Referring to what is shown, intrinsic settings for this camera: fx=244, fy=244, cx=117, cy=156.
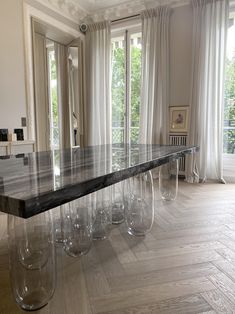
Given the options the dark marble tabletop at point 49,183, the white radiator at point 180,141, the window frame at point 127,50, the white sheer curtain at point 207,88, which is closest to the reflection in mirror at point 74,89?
the window frame at point 127,50

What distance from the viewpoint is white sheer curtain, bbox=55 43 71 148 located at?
489cm

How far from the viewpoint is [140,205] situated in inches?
91.2

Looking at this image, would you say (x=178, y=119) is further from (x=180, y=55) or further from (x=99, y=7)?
(x=99, y=7)

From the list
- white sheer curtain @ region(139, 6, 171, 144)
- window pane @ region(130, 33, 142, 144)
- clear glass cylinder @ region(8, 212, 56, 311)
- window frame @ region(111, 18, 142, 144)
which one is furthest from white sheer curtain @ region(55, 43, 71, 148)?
clear glass cylinder @ region(8, 212, 56, 311)

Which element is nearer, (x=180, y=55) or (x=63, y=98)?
(x=180, y=55)

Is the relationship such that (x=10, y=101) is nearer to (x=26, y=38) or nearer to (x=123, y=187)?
(x=26, y=38)

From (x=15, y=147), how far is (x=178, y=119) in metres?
2.57

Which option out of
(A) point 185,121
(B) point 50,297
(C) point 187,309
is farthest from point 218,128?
(B) point 50,297

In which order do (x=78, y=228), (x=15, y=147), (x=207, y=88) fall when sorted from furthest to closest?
(x=207, y=88), (x=15, y=147), (x=78, y=228)

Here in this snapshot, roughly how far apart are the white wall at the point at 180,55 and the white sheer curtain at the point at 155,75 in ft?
0.39

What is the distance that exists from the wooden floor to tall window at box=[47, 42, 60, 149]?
2.89 meters

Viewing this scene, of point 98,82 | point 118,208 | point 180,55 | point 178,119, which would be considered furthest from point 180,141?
point 118,208

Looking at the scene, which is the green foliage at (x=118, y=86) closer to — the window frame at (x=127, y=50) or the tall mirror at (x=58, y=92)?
the window frame at (x=127, y=50)

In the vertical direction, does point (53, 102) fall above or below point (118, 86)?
below
